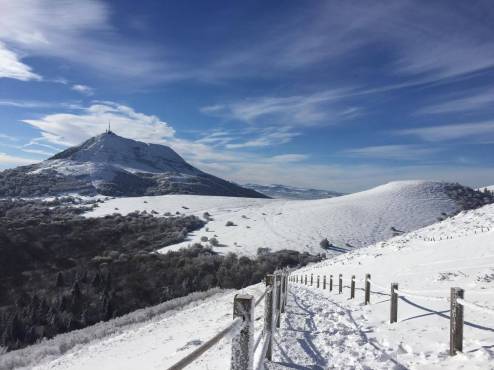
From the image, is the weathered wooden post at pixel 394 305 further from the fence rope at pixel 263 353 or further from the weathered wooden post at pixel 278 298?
the fence rope at pixel 263 353

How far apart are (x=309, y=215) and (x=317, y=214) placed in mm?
2213

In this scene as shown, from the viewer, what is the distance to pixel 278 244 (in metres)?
93.4

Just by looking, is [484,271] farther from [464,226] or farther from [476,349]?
[464,226]

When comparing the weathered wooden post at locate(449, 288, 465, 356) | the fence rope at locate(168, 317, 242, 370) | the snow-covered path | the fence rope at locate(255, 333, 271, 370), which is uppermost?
the fence rope at locate(168, 317, 242, 370)

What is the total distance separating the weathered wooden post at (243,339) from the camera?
4.83 m

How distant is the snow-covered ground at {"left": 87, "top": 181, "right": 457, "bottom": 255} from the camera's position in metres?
98.3

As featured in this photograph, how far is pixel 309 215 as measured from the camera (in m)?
124

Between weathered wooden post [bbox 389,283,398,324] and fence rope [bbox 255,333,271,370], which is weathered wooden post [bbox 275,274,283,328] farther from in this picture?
fence rope [bbox 255,333,271,370]

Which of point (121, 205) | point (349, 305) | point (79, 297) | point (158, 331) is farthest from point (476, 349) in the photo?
point (121, 205)

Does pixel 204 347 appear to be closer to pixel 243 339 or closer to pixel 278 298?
pixel 243 339

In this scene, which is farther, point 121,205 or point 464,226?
point 121,205

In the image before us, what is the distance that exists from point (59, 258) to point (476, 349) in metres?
85.4

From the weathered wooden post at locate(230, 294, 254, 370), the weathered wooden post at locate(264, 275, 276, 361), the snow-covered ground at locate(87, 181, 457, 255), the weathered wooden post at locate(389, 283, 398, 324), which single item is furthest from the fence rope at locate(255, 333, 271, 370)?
the snow-covered ground at locate(87, 181, 457, 255)

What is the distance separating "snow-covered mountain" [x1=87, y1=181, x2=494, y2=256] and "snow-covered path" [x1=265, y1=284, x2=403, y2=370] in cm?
7303
